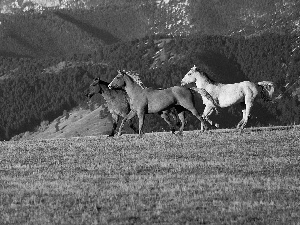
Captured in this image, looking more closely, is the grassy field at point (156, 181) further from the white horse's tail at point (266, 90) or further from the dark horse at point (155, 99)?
the white horse's tail at point (266, 90)

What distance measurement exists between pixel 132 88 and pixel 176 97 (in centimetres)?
176

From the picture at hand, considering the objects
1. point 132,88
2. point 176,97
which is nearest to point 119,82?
point 132,88

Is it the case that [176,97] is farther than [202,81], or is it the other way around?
[202,81]

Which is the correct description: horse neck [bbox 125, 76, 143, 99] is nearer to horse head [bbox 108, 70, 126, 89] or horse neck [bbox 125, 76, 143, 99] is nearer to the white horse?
horse head [bbox 108, 70, 126, 89]

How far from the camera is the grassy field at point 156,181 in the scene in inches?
665

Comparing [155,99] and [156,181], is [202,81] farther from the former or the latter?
[156,181]

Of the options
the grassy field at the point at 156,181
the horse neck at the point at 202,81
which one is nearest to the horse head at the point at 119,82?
the horse neck at the point at 202,81

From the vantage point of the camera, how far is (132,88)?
3497 cm

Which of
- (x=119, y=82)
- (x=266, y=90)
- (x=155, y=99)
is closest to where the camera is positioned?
(x=155, y=99)

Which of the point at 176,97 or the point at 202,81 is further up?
the point at 202,81

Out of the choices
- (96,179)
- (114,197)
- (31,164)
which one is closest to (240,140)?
(31,164)

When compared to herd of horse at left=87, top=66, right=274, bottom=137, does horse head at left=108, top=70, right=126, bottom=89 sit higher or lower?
higher

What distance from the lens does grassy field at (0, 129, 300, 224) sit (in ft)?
55.4

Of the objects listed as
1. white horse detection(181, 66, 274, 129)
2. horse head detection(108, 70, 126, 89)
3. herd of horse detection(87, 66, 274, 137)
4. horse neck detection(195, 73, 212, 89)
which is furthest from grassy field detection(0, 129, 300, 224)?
horse neck detection(195, 73, 212, 89)
